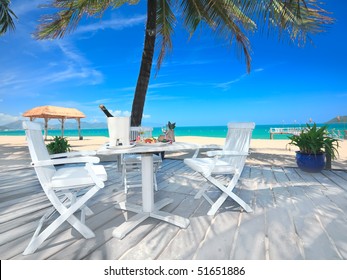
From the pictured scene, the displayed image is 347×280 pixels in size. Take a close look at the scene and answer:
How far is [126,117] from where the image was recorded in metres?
1.95

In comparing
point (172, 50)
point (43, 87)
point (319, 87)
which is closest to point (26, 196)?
point (172, 50)

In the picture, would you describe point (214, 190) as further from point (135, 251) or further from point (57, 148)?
point (57, 148)

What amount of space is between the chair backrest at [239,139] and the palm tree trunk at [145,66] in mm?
2889

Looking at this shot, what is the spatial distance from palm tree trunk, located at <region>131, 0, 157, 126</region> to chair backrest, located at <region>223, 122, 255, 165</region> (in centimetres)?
289

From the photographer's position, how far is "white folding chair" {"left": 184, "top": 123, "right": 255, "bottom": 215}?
6.82 feet

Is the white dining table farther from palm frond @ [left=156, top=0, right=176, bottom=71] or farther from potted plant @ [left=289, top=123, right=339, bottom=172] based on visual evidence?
palm frond @ [left=156, top=0, right=176, bottom=71]

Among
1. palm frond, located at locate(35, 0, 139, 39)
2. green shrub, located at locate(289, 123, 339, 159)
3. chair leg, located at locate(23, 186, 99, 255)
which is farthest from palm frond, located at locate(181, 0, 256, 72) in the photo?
chair leg, located at locate(23, 186, 99, 255)

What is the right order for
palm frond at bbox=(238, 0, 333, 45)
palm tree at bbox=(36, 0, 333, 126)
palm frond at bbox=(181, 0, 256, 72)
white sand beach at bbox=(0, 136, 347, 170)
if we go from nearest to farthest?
palm frond at bbox=(238, 0, 333, 45) < palm tree at bbox=(36, 0, 333, 126) < palm frond at bbox=(181, 0, 256, 72) < white sand beach at bbox=(0, 136, 347, 170)

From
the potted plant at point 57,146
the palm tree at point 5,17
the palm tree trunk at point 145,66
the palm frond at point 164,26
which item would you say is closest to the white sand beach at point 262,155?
the potted plant at point 57,146

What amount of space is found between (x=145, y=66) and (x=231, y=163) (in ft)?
11.7

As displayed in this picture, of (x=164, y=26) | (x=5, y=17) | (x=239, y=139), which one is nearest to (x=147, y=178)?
(x=239, y=139)

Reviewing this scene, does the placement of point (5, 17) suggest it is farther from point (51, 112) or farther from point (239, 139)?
point (239, 139)

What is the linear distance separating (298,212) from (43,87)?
1213 inches

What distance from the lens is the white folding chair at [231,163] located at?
6.82 feet
